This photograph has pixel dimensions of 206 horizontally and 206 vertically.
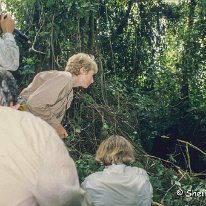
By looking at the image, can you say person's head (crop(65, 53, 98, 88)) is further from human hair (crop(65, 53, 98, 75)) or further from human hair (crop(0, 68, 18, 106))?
human hair (crop(0, 68, 18, 106))

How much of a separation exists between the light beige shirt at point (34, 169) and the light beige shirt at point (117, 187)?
2032 millimetres

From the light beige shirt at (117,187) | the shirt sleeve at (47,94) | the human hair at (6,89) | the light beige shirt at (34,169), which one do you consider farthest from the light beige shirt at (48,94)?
the light beige shirt at (34,169)

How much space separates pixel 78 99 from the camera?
625 centimetres

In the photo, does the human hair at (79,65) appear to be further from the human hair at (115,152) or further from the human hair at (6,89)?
the human hair at (6,89)

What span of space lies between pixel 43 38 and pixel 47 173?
5.26 metres

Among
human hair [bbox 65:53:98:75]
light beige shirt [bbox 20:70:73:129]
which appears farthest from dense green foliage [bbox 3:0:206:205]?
light beige shirt [bbox 20:70:73:129]

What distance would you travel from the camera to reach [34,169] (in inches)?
39.8

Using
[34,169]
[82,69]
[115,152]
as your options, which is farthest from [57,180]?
[82,69]

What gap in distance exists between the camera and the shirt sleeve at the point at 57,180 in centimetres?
101

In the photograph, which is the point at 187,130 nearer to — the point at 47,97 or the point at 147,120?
the point at 147,120

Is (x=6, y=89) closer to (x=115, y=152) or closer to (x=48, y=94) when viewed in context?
(x=115, y=152)

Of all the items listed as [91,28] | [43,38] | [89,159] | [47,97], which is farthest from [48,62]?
[47,97]

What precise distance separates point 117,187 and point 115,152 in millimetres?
334

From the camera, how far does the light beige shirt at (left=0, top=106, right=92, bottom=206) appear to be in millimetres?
1003
